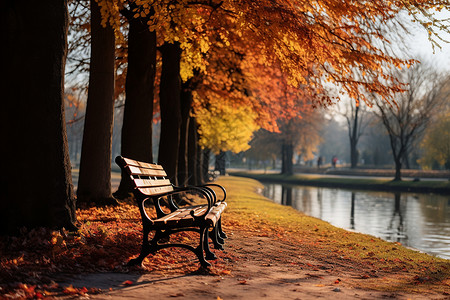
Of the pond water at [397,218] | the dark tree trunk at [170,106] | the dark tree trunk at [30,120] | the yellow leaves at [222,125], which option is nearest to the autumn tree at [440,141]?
the pond water at [397,218]

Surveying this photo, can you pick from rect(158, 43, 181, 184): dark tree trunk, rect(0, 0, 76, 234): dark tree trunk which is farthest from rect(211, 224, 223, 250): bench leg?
rect(158, 43, 181, 184): dark tree trunk

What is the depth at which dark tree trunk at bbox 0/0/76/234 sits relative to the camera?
6.61 m

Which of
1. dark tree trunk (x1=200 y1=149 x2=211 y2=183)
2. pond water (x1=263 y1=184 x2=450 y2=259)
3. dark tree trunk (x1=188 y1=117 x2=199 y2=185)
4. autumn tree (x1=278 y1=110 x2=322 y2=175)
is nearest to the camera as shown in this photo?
pond water (x1=263 y1=184 x2=450 y2=259)

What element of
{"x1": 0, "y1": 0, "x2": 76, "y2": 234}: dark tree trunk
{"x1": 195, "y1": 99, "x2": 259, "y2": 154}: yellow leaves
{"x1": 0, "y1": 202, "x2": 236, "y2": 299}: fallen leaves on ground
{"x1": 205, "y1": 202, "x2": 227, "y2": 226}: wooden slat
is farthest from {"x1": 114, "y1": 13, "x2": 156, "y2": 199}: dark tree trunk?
{"x1": 195, "y1": 99, "x2": 259, "y2": 154}: yellow leaves

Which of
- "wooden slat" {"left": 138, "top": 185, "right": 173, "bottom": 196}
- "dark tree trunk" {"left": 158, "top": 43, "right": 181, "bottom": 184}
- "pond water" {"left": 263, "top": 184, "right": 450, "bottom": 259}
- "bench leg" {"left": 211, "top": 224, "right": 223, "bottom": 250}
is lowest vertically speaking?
"pond water" {"left": 263, "top": 184, "right": 450, "bottom": 259}

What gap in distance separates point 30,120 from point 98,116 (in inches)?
192

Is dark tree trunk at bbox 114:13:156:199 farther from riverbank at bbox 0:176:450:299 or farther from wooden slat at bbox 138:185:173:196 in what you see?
wooden slat at bbox 138:185:173:196

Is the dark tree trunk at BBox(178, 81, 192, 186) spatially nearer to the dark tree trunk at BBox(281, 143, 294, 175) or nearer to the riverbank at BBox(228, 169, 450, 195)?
the riverbank at BBox(228, 169, 450, 195)

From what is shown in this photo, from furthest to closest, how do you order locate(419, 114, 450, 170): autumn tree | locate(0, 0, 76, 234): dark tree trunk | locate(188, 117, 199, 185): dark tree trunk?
1. locate(419, 114, 450, 170): autumn tree
2. locate(188, 117, 199, 185): dark tree trunk
3. locate(0, 0, 76, 234): dark tree trunk

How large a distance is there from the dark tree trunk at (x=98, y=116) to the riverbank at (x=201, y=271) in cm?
170

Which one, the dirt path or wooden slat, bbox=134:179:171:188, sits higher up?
wooden slat, bbox=134:179:171:188

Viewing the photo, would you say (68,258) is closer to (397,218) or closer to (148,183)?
(148,183)

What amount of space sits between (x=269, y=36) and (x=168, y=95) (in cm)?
638

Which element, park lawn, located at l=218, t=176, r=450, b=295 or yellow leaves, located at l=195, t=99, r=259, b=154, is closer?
park lawn, located at l=218, t=176, r=450, b=295
